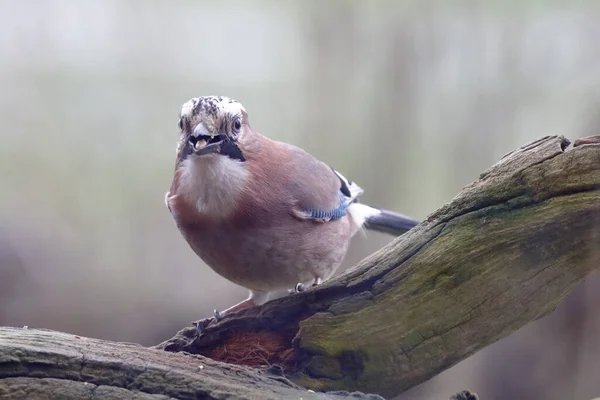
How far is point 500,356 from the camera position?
289 centimetres

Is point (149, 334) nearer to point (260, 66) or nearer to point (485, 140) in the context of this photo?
point (260, 66)

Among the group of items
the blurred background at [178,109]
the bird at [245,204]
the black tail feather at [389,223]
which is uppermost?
the blurred background at [178,109]

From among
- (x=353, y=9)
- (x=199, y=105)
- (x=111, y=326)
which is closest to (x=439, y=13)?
(x=353, y=9)

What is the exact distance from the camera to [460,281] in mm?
2002

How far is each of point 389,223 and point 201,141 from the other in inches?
52.2

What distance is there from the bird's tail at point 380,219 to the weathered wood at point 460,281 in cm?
101

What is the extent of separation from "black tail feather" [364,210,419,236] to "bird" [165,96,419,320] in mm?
454

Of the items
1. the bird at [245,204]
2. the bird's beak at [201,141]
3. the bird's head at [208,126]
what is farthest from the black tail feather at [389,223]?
the bird's beak at [201,141]

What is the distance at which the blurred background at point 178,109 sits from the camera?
3299mm

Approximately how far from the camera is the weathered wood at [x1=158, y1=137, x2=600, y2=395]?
1.90 metres

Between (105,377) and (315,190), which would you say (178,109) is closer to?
(315,190)

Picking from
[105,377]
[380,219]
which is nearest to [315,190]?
[380,219]

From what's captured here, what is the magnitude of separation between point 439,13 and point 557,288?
6.26 ft

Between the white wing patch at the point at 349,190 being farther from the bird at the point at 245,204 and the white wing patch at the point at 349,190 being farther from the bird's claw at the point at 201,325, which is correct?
the bird's claw at the point at 201,325
